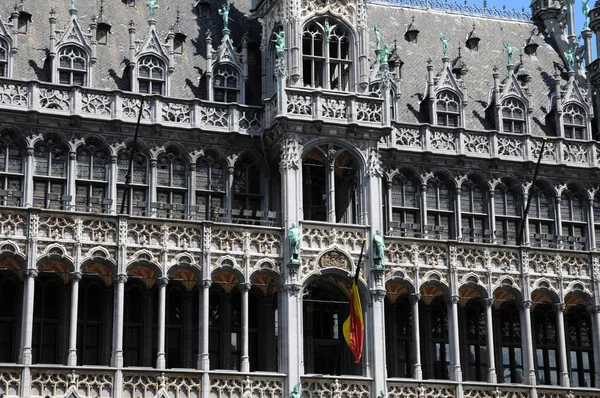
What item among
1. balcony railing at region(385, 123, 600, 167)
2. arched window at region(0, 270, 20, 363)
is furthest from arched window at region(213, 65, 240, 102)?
arched window at region(0, 270, 20, 363)

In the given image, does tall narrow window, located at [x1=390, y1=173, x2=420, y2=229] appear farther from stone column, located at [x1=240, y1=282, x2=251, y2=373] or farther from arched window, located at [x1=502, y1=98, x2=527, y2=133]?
stone column, located at [x1=240, y1=282, x2=251, y2=373]

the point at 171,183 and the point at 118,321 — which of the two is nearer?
the point at 118,321

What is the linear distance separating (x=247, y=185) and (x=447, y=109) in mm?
10424

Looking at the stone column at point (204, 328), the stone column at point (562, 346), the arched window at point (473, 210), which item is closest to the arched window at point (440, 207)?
the arched window at point (473, 210)

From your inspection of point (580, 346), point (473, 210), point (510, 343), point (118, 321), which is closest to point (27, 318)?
point (118, 321)

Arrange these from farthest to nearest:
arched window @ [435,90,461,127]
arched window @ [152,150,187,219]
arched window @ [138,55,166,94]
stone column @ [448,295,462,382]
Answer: arched window @ [435,90,461,127] < arched window @ [138,55,166,94] < stone column @ [448,295,462,382] < arched window @ [152,150,187,219]

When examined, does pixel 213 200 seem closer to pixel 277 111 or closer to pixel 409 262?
pixel 277 111

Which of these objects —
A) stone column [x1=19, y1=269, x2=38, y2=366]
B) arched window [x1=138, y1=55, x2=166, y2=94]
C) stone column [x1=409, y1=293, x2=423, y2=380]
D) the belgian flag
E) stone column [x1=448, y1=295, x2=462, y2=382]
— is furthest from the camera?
arched window [x1=138, y1=55, x2=166, y2=94]

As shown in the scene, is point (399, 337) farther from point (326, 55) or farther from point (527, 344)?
point (326, 55)

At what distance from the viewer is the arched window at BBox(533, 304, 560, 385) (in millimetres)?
55500

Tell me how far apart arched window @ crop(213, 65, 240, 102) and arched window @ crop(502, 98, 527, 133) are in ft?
41.1

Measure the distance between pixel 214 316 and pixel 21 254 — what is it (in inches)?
329

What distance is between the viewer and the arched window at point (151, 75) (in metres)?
53.3

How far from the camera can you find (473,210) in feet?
185
